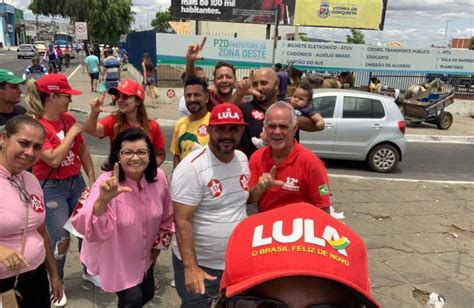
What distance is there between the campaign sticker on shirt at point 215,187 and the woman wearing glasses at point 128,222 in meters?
0.42

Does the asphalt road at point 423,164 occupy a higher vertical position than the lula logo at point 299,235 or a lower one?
lower

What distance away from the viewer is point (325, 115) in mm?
8531

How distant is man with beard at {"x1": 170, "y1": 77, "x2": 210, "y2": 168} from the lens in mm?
3514

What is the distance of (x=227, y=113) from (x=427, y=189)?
20.0 feet

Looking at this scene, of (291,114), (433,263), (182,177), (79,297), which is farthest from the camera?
(433,263)

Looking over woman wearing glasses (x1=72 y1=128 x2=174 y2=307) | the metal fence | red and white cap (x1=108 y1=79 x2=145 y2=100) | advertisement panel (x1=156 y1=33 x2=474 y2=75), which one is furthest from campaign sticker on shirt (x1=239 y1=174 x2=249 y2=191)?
the metal fence

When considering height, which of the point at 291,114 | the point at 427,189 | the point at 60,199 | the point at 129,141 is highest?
the point at 291,114

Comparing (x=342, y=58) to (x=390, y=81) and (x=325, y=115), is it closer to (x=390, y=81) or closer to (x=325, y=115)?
(x=390, y=81)

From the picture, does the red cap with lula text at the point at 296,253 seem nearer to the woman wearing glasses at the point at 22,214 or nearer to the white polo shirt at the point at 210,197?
the white polo shirt at the point at 210,197

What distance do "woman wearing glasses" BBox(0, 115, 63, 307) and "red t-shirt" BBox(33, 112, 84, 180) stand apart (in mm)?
788

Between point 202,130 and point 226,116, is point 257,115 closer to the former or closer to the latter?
point 202,130

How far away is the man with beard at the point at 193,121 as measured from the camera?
351 centimetres

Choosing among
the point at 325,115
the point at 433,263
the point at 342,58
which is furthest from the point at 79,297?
the point at 342,58

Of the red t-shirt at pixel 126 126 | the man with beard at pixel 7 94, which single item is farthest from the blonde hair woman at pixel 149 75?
the red t-shirt at pixel 126 126
